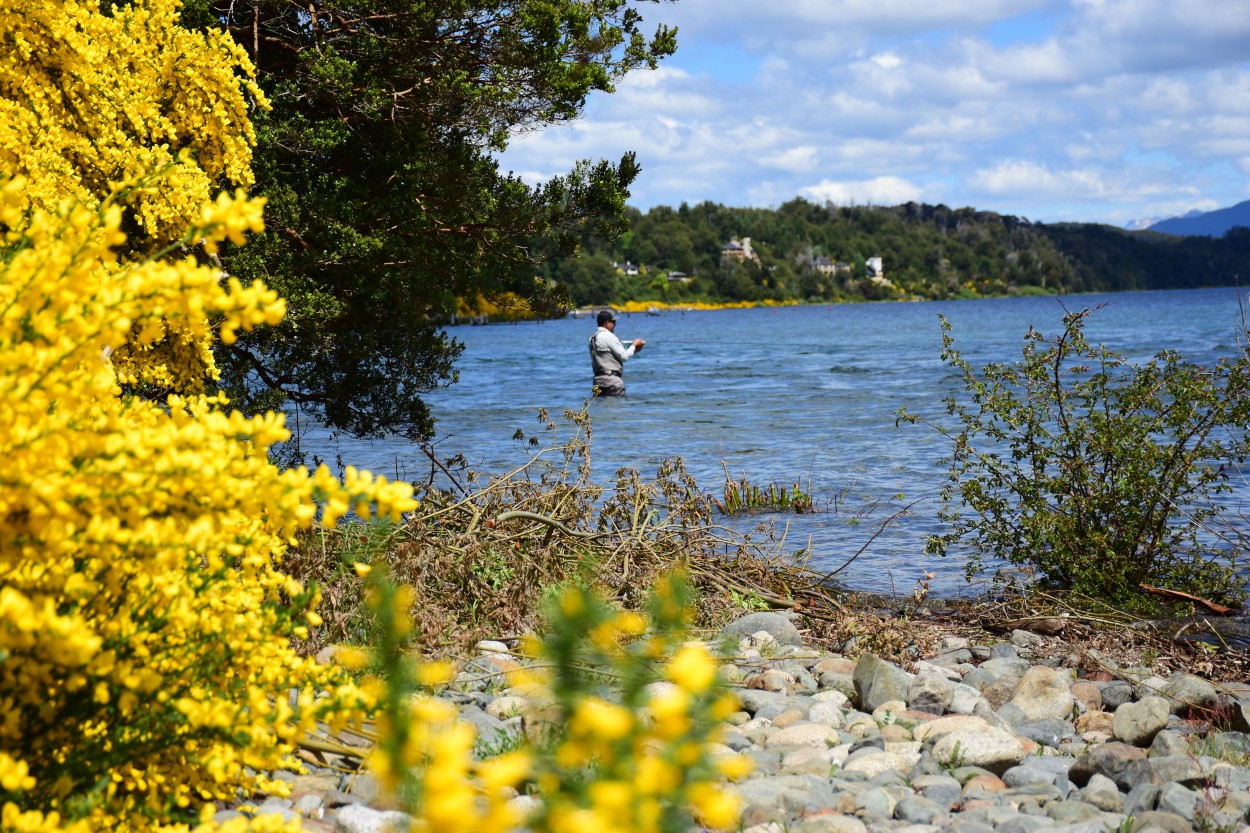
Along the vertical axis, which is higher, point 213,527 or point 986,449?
point 213,527

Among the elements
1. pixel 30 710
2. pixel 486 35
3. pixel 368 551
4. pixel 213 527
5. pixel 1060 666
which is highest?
pixel 486 35

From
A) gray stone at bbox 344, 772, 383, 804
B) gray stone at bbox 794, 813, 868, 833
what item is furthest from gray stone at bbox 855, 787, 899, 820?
gray stone at bbox 344, 772, 383, 804

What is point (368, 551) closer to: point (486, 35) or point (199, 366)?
point (199, 366)

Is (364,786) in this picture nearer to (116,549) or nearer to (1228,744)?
(116,549)

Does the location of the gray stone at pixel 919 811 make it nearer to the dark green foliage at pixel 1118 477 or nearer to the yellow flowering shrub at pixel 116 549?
the yellow flowering shrub at pixel 116 549

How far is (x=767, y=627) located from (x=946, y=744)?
236 centimetres

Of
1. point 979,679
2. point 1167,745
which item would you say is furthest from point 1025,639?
point 1167,745

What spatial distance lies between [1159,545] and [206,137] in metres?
7.67

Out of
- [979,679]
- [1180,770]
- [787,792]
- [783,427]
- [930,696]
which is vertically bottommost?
[783,427]

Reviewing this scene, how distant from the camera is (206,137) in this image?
7445mm

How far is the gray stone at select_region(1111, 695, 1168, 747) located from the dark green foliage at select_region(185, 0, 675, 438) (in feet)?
22.2

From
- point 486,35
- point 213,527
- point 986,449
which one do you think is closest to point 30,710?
point 213,527

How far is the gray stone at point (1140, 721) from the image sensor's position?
17.6 feet

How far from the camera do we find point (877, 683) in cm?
591
